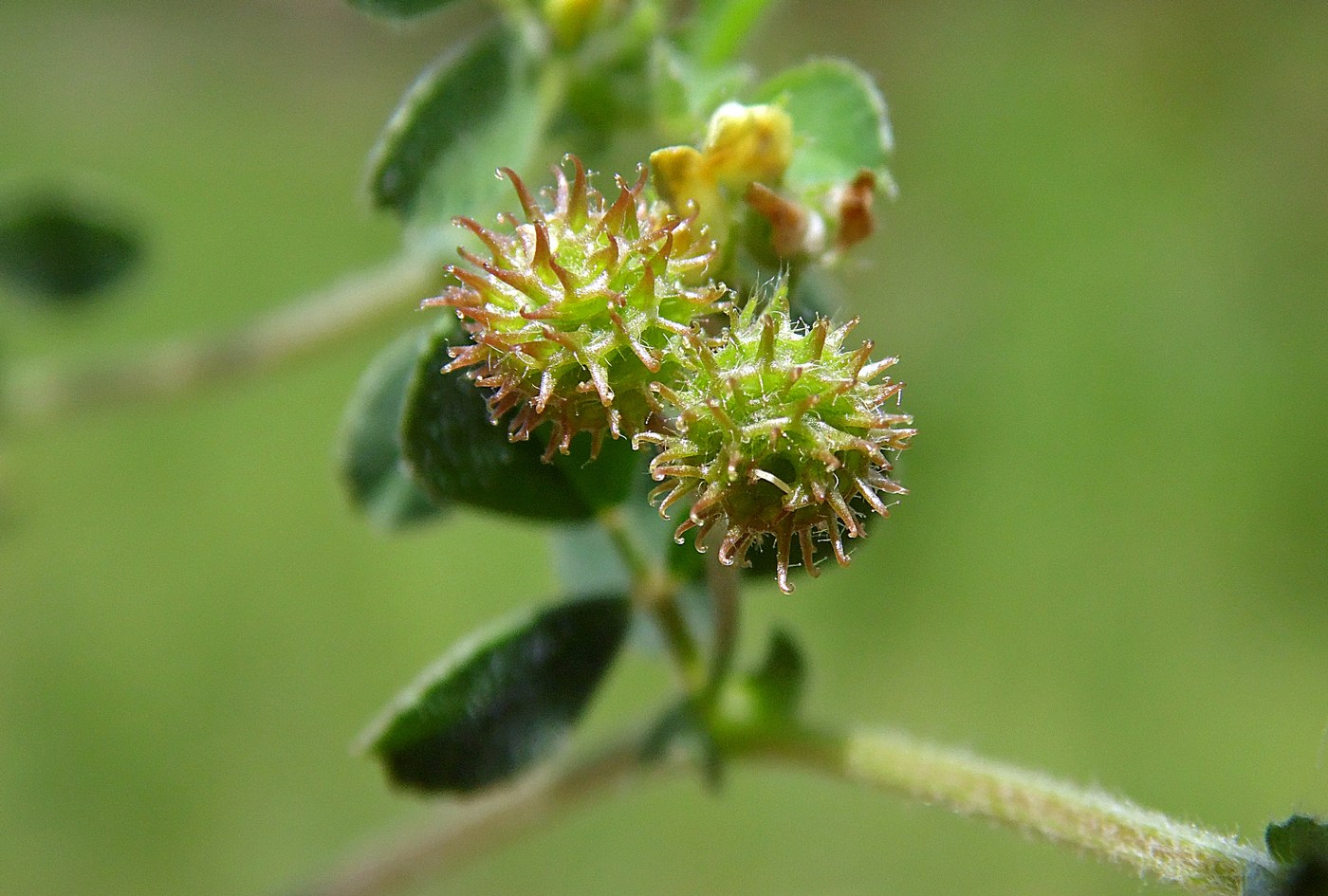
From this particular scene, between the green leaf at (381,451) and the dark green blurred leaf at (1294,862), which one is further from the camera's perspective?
the green leaf at (381,451)

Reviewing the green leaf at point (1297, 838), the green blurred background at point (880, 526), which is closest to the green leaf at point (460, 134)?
the green leaf at point (1297, 838)

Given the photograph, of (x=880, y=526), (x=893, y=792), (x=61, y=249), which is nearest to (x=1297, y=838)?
(x=893, y=792)

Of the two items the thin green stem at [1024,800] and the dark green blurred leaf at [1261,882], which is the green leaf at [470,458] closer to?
the thin green stem at [1024,800]

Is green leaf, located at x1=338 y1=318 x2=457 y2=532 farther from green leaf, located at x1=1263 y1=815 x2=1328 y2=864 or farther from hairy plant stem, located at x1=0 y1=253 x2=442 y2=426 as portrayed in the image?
green leaf, located at x1=1263 y1=815 x2=1328 y2=864

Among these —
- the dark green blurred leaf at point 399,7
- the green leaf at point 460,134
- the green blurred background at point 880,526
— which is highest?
the dark green blurred leaf at point 399,7

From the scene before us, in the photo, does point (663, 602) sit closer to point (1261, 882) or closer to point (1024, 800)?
point (1024, 800)

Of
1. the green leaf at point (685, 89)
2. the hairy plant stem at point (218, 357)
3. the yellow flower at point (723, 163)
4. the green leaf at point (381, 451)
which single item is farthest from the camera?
the hairy plant stem at point (218, 357)

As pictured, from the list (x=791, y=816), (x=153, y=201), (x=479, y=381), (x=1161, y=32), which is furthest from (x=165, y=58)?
(x=479, y=381)

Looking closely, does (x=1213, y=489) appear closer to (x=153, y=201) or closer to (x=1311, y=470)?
(x=1311, y=470)
